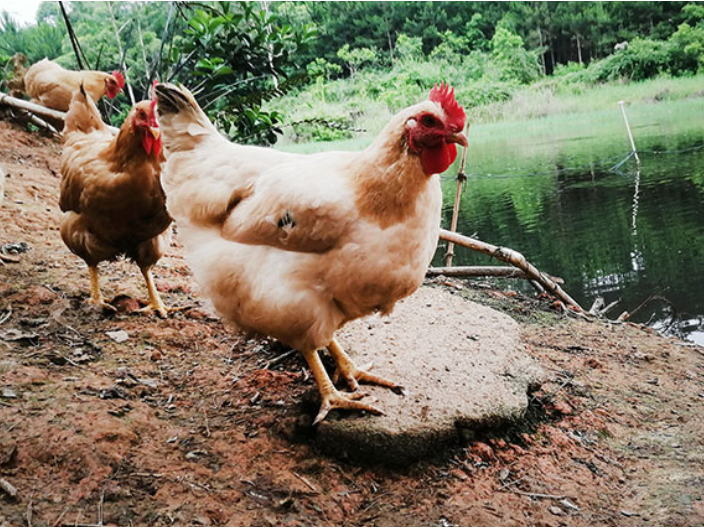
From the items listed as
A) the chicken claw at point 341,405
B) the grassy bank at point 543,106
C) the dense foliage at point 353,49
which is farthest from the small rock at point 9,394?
the grassy bank at point 543,106

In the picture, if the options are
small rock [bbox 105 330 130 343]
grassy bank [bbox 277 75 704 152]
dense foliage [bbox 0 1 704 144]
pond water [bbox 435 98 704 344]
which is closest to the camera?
small rock [bbox 105 330 130 343]

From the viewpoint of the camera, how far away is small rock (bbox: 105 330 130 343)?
2974mm

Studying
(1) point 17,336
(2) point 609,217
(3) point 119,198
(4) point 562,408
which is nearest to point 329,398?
(4) point 562,408

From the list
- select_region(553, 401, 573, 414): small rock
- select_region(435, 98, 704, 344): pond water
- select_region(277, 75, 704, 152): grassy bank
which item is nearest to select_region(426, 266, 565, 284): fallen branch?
select_region(435, 98, 704, 344): pond water

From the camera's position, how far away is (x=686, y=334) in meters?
4.43

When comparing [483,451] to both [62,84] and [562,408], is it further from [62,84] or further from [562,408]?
[62,84]

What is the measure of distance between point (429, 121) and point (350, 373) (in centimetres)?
111

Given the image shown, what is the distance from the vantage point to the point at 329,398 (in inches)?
86.0

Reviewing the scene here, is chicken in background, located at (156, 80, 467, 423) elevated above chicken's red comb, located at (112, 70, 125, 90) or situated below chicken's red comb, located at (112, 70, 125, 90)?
below

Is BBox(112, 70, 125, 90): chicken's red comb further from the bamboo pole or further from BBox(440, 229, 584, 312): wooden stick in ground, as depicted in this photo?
BBox(440, 229, 584, 312): wooden stick in ground

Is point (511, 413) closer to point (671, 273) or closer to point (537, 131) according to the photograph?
point (671, 273)

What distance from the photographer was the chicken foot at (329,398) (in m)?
2.15

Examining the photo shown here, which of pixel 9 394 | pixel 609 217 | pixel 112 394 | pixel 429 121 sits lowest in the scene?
pixel 609 217

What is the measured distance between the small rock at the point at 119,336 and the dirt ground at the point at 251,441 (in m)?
0.02
